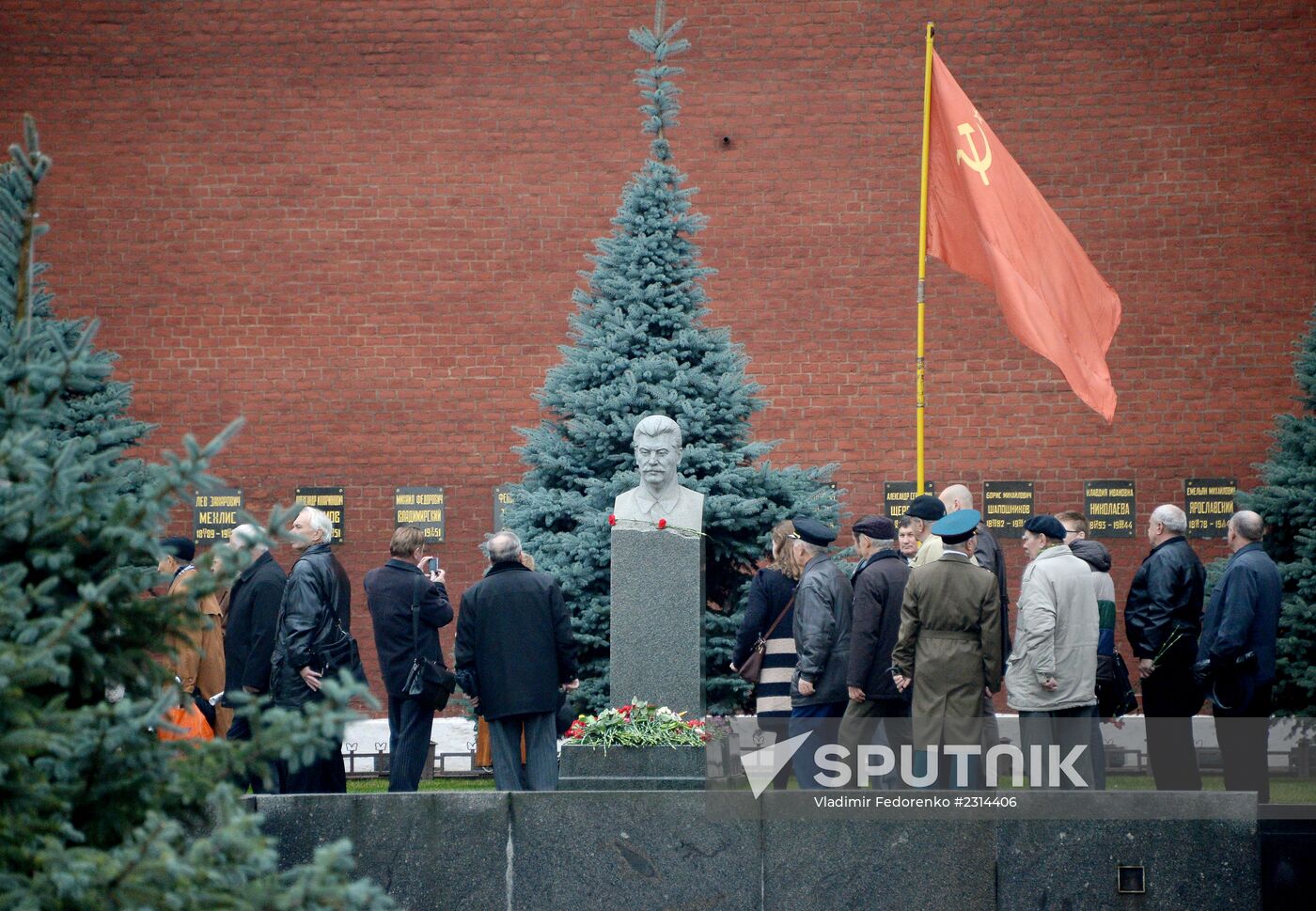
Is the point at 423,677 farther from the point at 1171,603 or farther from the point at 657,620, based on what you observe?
the point at 1171,603

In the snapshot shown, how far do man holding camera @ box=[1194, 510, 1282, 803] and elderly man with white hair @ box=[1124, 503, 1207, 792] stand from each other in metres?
0.17

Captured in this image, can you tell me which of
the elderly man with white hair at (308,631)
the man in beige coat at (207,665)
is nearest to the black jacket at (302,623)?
the elderly man with white hair at (308,631)

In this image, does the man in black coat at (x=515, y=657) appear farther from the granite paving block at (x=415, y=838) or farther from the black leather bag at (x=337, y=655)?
the granite paving block at (x=415, y=838)

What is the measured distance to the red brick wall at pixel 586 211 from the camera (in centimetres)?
1388

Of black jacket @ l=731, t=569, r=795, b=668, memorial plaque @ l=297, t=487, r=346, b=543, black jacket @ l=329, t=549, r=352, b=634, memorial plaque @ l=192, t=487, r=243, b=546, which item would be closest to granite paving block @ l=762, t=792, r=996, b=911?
black jacket @ l=731, t=569, r=795, b=668

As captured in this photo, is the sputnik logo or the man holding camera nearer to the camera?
the sputnik logo

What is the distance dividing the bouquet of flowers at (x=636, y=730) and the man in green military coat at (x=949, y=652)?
55.0 inches

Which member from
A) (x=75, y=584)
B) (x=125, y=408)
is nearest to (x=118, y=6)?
(x=125, y=408)

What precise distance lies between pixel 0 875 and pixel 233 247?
1208 cm

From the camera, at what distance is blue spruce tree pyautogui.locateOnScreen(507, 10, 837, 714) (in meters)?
9.77

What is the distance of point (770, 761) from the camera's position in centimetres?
847

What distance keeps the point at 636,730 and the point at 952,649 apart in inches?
71.6

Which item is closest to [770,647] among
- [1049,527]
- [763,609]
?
[763,609]

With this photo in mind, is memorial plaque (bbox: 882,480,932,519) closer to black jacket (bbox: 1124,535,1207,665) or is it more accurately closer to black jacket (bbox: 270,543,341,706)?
black jacket (bbox: 1124,535,1207,665)
